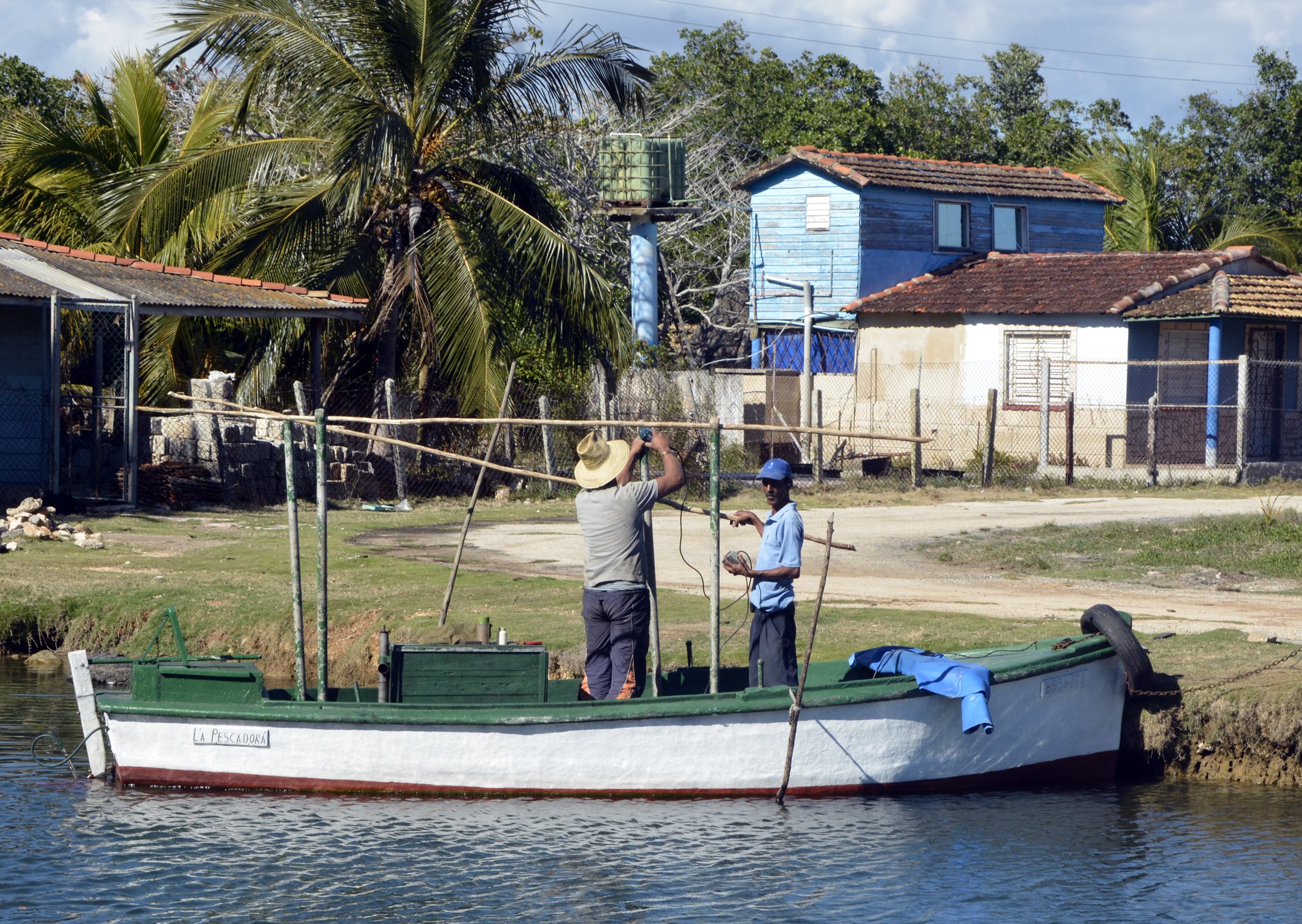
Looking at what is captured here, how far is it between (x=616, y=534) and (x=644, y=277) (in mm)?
20047

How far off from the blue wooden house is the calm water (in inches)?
948

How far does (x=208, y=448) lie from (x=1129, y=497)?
13.6 metres

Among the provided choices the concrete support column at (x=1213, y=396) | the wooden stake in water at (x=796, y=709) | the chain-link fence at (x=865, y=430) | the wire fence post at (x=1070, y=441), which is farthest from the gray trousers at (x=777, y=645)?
the concrete support column at (x=1213, y=396)

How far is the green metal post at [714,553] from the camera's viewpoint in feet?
32.4

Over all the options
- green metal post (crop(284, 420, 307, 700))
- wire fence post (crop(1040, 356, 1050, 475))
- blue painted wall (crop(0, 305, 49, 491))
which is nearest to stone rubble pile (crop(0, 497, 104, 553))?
blue painted wall (crop(0, 305, 49, 491))

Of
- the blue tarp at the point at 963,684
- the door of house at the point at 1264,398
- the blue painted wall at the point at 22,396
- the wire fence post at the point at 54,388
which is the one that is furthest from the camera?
the door of house at the point at 1264,398

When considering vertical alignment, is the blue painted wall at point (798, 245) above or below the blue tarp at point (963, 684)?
above

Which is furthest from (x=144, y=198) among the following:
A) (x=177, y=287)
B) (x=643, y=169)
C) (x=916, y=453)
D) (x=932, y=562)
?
(x=932, y=562)

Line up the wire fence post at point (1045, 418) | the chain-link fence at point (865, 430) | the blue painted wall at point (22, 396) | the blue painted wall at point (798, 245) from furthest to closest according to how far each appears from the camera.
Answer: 1. the blue painted wall at point (798, 245)
2. the wire fence post at point (1045, 418)
3. the chain-link fence at point (865, 430)
4. the blue painted wall at point (22, 396)

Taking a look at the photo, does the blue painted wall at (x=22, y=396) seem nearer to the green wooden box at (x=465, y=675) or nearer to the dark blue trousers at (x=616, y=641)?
the green wooden box at (x=465, y=675)

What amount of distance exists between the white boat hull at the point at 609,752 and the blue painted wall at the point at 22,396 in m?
12.3

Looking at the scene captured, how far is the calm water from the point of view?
8.30m

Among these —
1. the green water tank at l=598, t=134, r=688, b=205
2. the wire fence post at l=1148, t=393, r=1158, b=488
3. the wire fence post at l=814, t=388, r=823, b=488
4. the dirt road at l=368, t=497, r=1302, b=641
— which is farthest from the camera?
the green water tank at l=598, t=134, r=688, b=205

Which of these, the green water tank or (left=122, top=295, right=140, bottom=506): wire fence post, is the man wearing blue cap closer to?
(left=122, top=295, right=140, bottom=506): wire fence post
